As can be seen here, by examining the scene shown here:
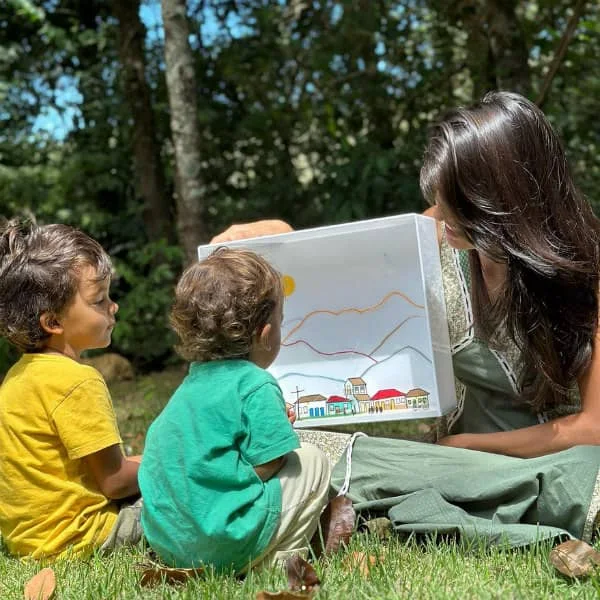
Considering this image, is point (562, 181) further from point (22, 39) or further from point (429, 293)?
point (22, 39)

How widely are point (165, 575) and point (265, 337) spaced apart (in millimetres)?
497

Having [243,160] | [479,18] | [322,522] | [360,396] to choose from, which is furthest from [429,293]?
[243,160]

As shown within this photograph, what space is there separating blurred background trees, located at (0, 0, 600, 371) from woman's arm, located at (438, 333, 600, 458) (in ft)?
13.7

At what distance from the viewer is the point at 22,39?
747 centimetres

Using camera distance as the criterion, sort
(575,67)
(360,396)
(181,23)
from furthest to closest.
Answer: (575,67) < (181,23) < (360,396)

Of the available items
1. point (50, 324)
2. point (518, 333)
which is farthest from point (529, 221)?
point (50, 324)

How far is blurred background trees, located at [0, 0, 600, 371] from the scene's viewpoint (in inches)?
252

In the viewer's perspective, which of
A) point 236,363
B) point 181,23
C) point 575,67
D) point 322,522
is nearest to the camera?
point 236,363

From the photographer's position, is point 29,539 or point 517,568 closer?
point 517,568

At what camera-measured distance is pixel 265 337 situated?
1.83 m

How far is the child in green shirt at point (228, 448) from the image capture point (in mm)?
1712

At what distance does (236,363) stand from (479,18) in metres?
4.74

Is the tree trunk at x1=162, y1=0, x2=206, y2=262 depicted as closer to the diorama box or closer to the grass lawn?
the diorama box

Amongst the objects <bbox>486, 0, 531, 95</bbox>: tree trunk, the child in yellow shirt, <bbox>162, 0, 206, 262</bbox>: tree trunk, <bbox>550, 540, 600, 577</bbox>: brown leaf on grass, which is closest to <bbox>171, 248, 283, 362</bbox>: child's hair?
the child in yellow shirt
